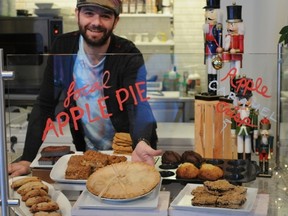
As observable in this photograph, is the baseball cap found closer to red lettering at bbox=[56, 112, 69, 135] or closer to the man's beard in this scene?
the man's beard

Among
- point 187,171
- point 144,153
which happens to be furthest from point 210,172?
point 144,153

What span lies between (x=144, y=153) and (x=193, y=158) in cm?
14

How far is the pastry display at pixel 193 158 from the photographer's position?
4.28 feet

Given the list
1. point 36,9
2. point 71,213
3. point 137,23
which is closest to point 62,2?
point 36,9

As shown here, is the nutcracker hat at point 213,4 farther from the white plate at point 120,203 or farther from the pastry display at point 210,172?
the white plate at point 120,203

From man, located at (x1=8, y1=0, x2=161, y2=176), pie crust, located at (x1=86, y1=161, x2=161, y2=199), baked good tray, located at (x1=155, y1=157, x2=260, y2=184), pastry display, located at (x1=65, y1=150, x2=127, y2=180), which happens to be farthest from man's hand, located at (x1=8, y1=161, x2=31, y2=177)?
baked good tray, located at (x1=155, y1=157, x2=260, y2=184)

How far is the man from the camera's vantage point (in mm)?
1266

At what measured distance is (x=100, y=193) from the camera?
1092mm

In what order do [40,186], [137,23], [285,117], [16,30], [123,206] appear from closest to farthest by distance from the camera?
[123,206], [40,186], [285,117], [16,30], [137,23]

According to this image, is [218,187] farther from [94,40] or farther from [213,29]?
[94,40]

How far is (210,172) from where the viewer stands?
4.08 ft

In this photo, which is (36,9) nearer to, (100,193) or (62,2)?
(62,2)

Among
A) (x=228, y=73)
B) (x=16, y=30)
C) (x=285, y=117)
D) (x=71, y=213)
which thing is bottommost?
(x=71, y=213)

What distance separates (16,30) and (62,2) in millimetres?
442
